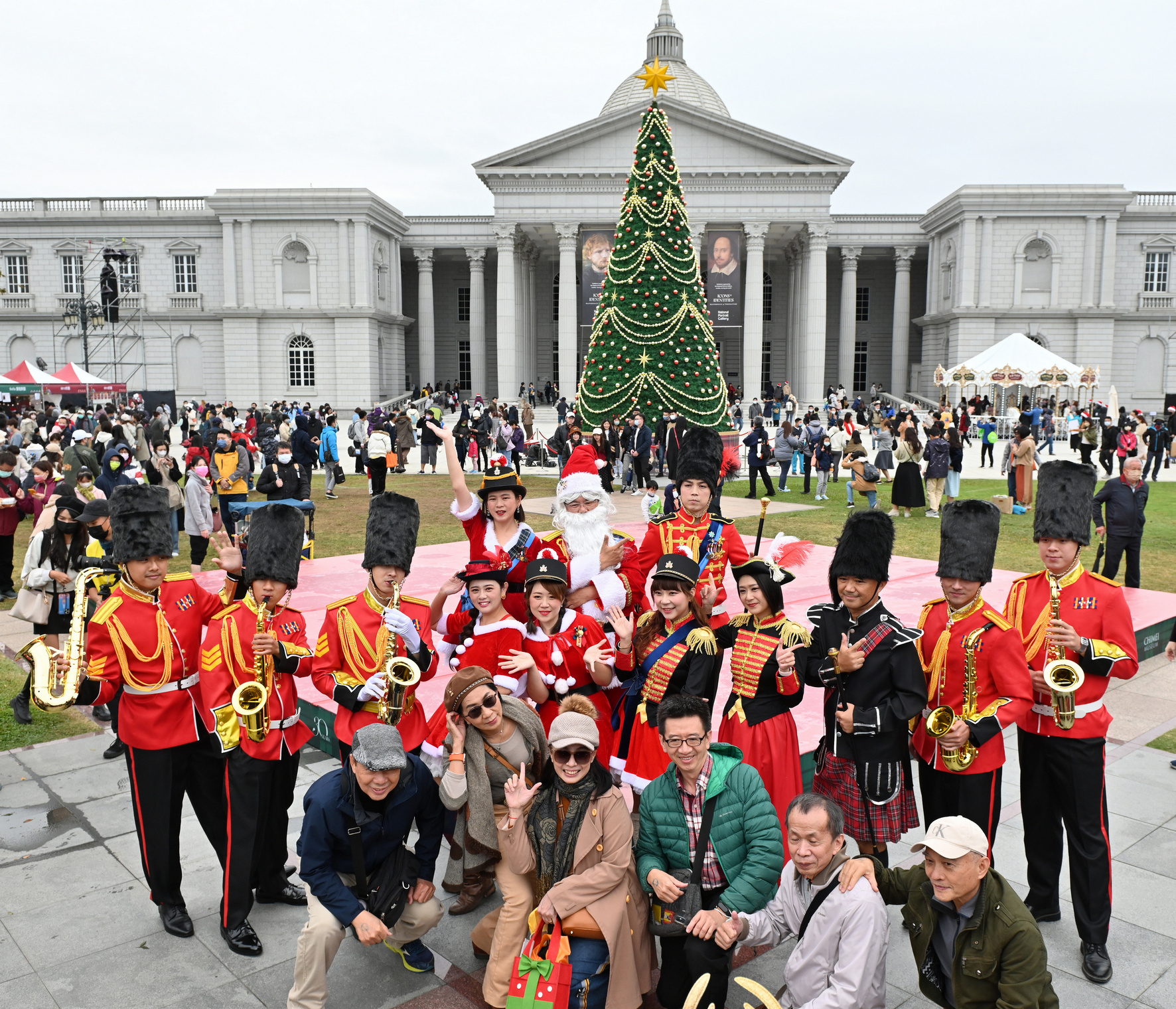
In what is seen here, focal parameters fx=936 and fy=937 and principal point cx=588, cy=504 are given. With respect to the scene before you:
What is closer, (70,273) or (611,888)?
(611,888)

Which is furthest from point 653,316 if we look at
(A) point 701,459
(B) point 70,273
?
(B) point 70,273

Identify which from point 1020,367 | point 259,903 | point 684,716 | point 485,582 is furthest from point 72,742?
point 1020,367

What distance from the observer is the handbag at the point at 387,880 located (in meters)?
4.18

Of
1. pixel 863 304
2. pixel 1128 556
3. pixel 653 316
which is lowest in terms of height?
pixel 1128 556

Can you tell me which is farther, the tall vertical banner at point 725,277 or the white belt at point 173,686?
the tall vertical banner at point 725,277

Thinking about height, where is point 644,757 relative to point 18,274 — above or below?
below

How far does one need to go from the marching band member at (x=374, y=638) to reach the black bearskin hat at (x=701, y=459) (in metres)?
2.07

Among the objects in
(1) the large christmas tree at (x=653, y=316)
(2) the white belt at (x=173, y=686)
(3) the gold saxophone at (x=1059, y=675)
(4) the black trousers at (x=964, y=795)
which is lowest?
(4) the black trousers at (x=964, y=795)

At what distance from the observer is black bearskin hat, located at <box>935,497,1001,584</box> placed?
452 cm

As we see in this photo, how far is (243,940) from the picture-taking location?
4.68 metres

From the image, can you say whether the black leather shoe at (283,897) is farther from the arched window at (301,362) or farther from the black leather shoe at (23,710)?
the arched window at (301,362)

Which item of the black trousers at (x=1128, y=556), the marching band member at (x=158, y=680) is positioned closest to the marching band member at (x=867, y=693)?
the marching band member at (x=158, y=680)

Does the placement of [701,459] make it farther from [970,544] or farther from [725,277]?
[725,277]

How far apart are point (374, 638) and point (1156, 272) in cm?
6101
